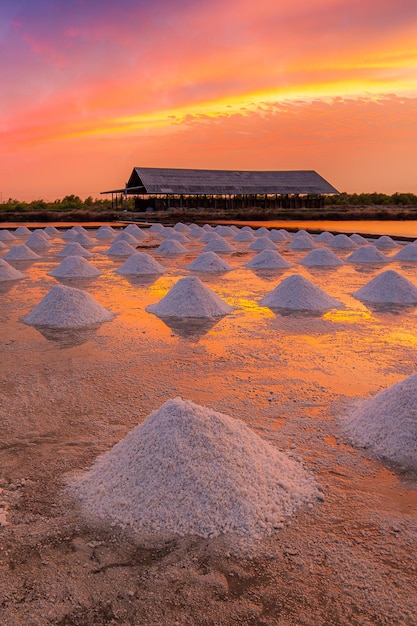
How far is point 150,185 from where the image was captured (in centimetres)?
2594

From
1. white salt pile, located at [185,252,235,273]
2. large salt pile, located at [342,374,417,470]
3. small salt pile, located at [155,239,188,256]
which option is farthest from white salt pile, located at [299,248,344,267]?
large salt pile, located at [342,374,417,470]

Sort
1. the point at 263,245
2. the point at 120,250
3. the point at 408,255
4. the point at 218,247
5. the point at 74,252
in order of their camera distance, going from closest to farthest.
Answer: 1. the point at 408,255
2. the point at 74,252
3. the point at 120,250
4. the point at 218,247
5. the point at 263,245

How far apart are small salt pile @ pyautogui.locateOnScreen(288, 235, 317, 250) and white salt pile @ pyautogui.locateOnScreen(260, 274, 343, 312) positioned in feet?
25.1

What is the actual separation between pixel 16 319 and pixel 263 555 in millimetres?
4630

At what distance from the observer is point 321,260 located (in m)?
10.8

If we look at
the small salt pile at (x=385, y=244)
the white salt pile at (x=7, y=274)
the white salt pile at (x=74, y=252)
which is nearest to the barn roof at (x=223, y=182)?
the small salt pile at (x=385, y=244)

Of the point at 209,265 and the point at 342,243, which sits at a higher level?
the point at 342,243

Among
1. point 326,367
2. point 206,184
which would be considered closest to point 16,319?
point 326,367

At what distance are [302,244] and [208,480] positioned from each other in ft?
41.7

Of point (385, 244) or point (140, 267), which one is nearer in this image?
point (140, 267)

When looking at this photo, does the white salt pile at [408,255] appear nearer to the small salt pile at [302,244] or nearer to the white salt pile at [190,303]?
the small salt pile at [302,244]

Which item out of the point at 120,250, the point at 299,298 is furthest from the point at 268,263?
the point at 120,250

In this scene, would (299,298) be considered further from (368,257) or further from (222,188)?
(222,188)

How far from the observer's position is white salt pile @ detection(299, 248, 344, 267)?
1072cm
